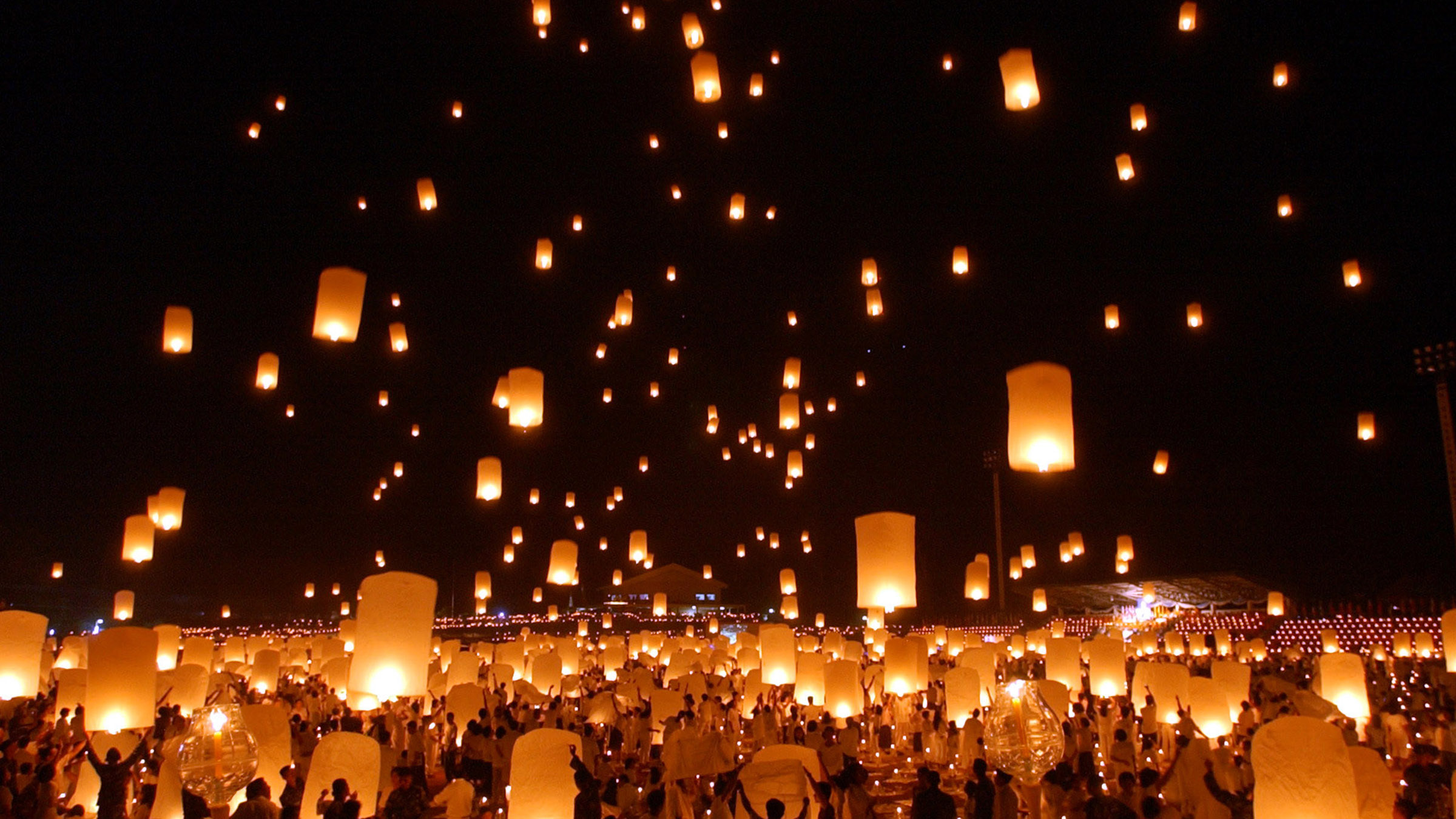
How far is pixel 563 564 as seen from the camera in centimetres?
1442

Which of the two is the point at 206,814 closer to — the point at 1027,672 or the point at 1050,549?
the point at 1027,672

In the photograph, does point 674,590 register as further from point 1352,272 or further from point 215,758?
point 215,758

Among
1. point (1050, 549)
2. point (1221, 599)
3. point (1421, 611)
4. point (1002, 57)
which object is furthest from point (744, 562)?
point (1002, 57)

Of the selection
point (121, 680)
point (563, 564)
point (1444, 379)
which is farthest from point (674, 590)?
point (121, 680)

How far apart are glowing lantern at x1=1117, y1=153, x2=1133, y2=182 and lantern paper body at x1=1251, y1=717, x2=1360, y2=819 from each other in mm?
7905

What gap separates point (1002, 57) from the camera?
853 cm

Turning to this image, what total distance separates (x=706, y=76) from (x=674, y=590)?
28058 mm

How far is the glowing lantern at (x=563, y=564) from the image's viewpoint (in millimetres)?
14094

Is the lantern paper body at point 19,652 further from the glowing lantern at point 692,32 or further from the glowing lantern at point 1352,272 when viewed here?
the glowing lantern at point 1352,272

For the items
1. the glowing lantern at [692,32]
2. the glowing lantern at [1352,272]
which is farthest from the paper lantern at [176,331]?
the glowing lantern at [1352,272]

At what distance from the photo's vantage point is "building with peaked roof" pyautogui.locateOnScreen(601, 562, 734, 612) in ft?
116

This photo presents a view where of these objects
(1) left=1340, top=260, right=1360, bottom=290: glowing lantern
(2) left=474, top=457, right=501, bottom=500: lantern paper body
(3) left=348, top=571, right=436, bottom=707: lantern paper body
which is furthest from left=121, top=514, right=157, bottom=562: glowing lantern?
(1) left=1340, top=260, right=1360, bottom=290: glowing lantern

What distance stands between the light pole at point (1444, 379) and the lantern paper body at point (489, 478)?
1512 cm

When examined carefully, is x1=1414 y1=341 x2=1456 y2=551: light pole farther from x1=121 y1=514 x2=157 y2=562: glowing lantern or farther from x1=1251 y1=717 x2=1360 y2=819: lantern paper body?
x1=121 y1=514 x2=157 y2=562: glowing lantern
